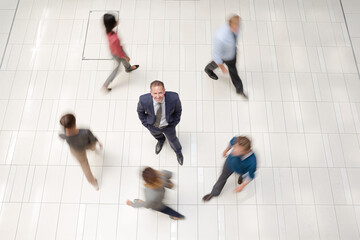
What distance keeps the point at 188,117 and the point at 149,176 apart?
1874 mm

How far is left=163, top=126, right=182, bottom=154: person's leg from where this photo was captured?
3.54 meters

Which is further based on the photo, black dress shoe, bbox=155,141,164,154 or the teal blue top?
black dress shoe, bbox=155,141,164,154

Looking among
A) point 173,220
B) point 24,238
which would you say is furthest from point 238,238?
point 24,238

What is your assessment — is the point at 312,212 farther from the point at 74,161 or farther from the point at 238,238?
the point at 74,161

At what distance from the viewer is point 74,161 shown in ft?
13.5

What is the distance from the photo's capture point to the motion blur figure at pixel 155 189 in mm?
2758

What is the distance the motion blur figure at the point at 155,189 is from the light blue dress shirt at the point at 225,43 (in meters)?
1.84

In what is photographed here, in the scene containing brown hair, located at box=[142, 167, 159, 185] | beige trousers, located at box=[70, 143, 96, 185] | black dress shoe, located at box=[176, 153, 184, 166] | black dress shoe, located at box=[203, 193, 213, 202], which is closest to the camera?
brown hair, located at box=[142, 167, 159, 185]

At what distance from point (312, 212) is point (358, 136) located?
1463 mm

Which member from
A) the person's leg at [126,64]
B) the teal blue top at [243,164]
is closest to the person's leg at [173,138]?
the teal blue top at [243,164]

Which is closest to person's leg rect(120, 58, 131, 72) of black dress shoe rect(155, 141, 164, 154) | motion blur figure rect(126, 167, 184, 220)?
black dress shoe rect(155, 141, 164, 154)

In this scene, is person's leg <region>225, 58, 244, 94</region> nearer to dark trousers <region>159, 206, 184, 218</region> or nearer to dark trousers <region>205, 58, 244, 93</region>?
dark trousers <region>205, 58, 244, 93</region>

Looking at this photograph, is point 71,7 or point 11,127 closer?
point 11,127

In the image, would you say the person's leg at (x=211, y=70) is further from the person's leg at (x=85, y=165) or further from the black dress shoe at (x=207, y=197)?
the person's leg at (x=85, y=165)
